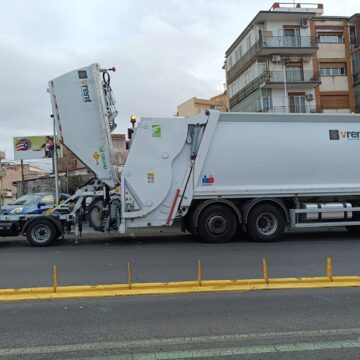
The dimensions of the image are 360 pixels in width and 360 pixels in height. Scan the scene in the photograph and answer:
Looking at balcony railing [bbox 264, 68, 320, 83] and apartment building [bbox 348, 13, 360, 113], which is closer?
balcony railing [bbox 264, 68, 320, 83]

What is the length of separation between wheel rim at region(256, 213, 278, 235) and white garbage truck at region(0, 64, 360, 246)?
0.09 ft

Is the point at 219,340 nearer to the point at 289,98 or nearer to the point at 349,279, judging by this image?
the point at 349,279

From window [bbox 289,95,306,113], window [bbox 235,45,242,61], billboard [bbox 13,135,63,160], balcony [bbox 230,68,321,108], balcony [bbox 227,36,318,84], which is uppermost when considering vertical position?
window [bbox 235,45,242,61]

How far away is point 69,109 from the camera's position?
12383 millimetres

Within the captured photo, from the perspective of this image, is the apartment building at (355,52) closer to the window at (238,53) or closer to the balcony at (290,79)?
the balcony at (290,79)

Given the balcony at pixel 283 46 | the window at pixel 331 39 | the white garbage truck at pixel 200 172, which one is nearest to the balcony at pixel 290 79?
the balcony at pixel 283 46

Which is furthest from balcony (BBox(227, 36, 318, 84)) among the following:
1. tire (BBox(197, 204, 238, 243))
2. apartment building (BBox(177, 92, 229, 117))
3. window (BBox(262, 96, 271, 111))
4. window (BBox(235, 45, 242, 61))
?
tire (BBox(197, 204, 238, 243))

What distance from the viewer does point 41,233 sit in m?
12.4

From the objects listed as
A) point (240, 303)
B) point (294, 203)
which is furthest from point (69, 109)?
point (240, 303)

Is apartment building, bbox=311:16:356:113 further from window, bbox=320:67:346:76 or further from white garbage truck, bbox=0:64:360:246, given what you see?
white garbage truck, bbox=0:64:360:246

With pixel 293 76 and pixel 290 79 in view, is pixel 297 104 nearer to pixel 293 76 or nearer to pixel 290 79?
pixel 290 79

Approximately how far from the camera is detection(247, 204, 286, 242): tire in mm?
12789

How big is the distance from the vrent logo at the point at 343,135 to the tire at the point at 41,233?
8.05 meters

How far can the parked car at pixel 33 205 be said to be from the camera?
43.8ft
